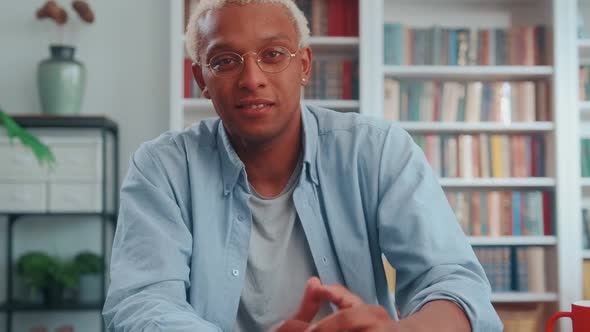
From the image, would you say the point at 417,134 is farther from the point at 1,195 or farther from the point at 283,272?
the point at 283,272

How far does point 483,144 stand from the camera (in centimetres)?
351

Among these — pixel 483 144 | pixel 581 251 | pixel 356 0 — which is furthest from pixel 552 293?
pixel 356 0

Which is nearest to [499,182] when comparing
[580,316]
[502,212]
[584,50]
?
[502,212]

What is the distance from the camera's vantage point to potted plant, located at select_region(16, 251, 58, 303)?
11.0 ft

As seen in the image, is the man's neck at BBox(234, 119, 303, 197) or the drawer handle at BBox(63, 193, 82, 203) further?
the drawer handle at BBox(63, 193, 82, 203)

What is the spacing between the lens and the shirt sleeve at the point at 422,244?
1.10 m

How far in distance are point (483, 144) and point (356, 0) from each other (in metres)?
0.89

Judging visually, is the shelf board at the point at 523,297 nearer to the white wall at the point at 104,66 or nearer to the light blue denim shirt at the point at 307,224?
the white wall at the point at 104,66

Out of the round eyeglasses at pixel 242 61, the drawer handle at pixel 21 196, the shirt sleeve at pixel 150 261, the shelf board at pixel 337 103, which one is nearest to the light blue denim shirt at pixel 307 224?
the shirt sleeve at pixel 150 261

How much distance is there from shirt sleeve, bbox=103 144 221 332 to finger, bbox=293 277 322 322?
0.52 feet

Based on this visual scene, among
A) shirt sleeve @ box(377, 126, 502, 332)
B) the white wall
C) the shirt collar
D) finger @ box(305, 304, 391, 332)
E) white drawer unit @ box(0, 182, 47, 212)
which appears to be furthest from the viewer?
the white wall

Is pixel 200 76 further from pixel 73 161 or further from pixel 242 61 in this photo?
pixel 73 161

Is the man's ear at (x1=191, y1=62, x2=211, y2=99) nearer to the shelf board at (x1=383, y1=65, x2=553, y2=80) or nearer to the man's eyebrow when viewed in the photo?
the man's eyebrow

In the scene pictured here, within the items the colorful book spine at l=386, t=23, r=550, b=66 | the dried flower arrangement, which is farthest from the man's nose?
the dried flower arrangement
